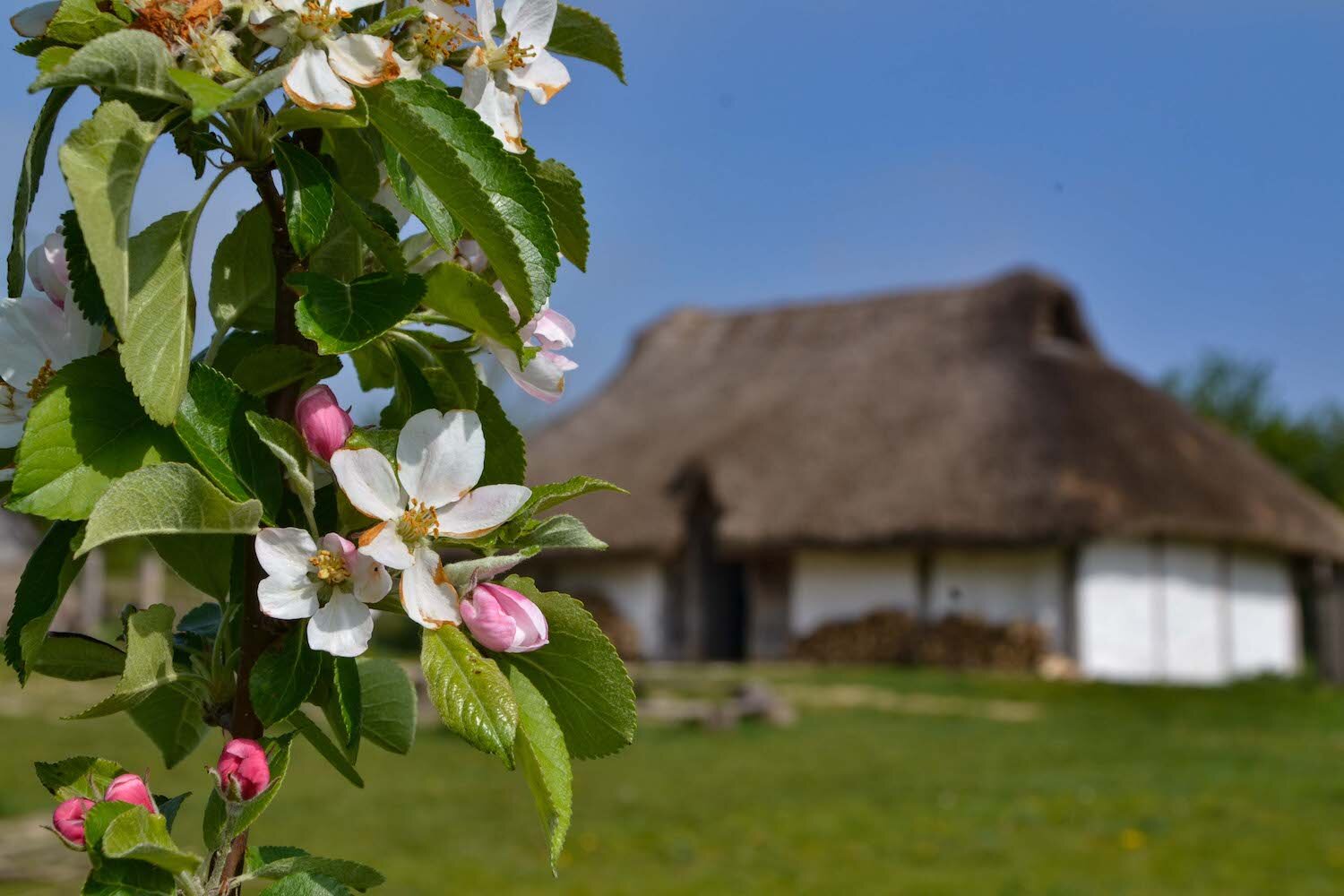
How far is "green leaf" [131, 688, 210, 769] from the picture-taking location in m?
1.07

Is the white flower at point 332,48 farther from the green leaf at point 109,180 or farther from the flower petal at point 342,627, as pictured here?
the flower petal at point 342,627

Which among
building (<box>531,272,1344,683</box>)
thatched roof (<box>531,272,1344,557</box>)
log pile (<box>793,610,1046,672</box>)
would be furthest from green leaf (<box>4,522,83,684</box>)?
log pile (<box>793,610,1046,672</box>)

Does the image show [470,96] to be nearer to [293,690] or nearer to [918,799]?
[293,690]

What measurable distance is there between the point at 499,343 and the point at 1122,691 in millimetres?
15012

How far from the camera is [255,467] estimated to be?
2.87 ft

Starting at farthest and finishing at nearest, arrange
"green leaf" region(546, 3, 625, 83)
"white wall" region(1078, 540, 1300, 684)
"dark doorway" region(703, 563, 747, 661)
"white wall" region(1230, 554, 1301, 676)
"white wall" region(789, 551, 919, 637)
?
"dark doorway" region(703, 563, 747, 661)
"white wall" region(1230, 554, 1301, 676)
"white wall" region(789, 551, 919, 637)
"white wall" region(1078, 540, 1300, 684)
"green leaf" region(546, 3, 625, 83)

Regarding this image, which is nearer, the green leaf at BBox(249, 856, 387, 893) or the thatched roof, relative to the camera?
the green leaf at BBox(249, 856, 387, 893)

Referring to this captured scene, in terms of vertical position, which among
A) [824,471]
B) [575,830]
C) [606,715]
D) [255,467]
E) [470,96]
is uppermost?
[824,471]

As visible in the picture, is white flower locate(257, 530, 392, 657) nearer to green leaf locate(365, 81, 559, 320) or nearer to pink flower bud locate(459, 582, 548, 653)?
pink flower bud locate(459, 582, 548, 653)

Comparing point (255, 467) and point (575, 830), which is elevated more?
point (255, 467)

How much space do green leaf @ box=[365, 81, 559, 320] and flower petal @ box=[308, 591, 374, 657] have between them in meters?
0.20

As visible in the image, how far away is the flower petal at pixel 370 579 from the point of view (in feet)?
2.69

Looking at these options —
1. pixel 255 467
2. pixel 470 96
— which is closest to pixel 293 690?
pixel 255 467

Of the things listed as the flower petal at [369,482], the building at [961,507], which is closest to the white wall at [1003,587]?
the building at [961,507]
